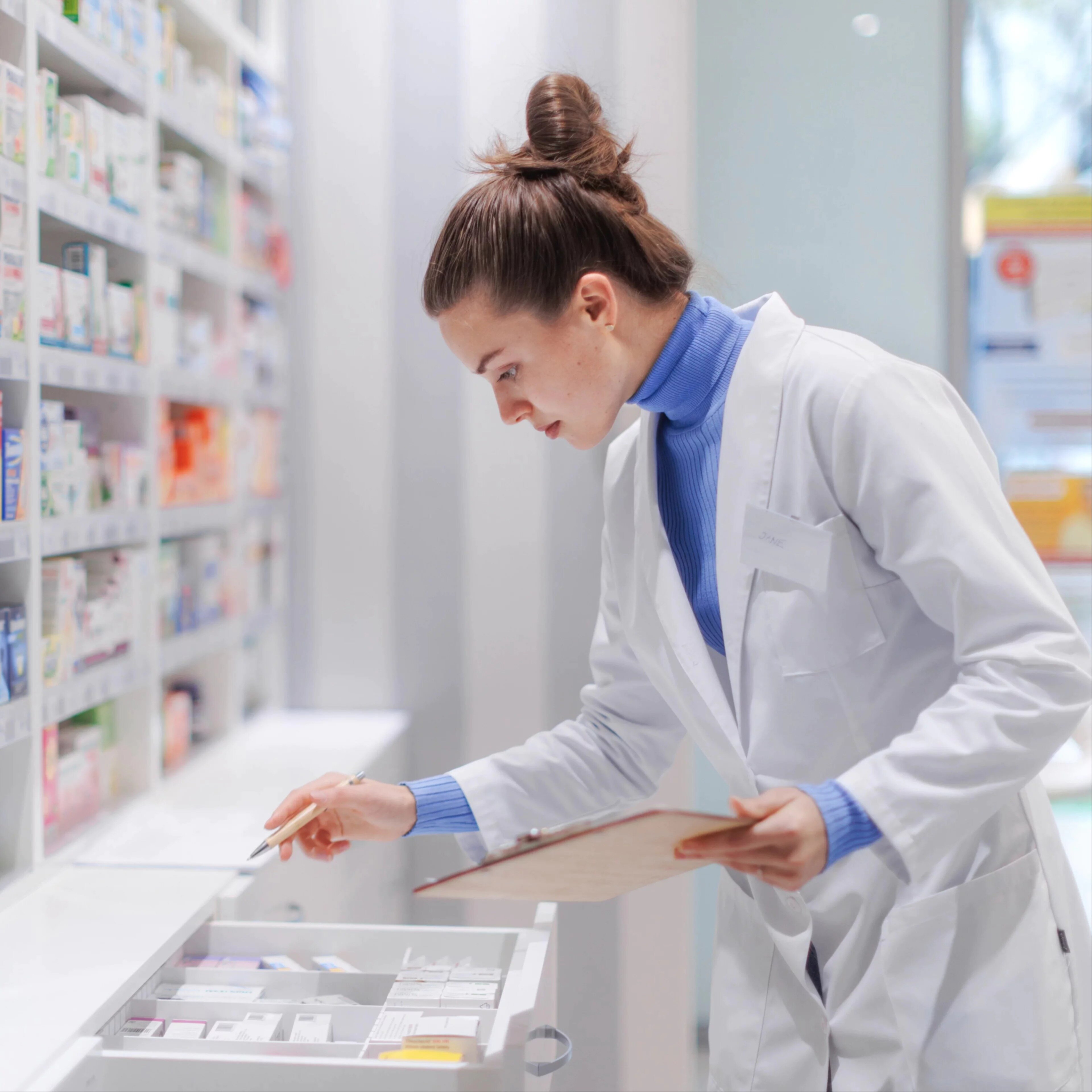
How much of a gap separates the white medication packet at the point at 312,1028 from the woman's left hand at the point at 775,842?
60cm

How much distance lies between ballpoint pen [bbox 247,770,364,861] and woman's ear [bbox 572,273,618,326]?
0.62 m

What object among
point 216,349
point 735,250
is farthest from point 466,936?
point 735,250

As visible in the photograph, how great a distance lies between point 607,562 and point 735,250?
1.36 metres

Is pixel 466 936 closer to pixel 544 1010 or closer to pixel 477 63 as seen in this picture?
pixel 544 1010

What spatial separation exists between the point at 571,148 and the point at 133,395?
122cm

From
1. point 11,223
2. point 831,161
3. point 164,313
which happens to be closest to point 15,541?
point 11,223

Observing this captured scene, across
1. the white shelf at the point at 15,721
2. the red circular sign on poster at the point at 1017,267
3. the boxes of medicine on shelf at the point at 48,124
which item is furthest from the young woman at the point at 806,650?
the red circular sign on poster at the point at 1017,267

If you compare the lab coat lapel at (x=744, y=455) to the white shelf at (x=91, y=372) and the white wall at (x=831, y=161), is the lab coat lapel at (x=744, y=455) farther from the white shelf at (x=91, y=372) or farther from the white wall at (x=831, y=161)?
the white wall at (x=831, y=161)

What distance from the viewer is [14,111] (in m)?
1.67

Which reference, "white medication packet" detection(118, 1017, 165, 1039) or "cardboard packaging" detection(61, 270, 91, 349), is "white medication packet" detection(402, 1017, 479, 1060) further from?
"cardboard packaging" detection(61, 270, 91, 349)

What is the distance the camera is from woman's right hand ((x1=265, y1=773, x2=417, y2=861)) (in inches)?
51.6

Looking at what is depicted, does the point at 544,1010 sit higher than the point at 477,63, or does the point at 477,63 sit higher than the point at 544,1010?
the point at 477,63

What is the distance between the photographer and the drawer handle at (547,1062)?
1.29 metres

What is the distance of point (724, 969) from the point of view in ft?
4.51
